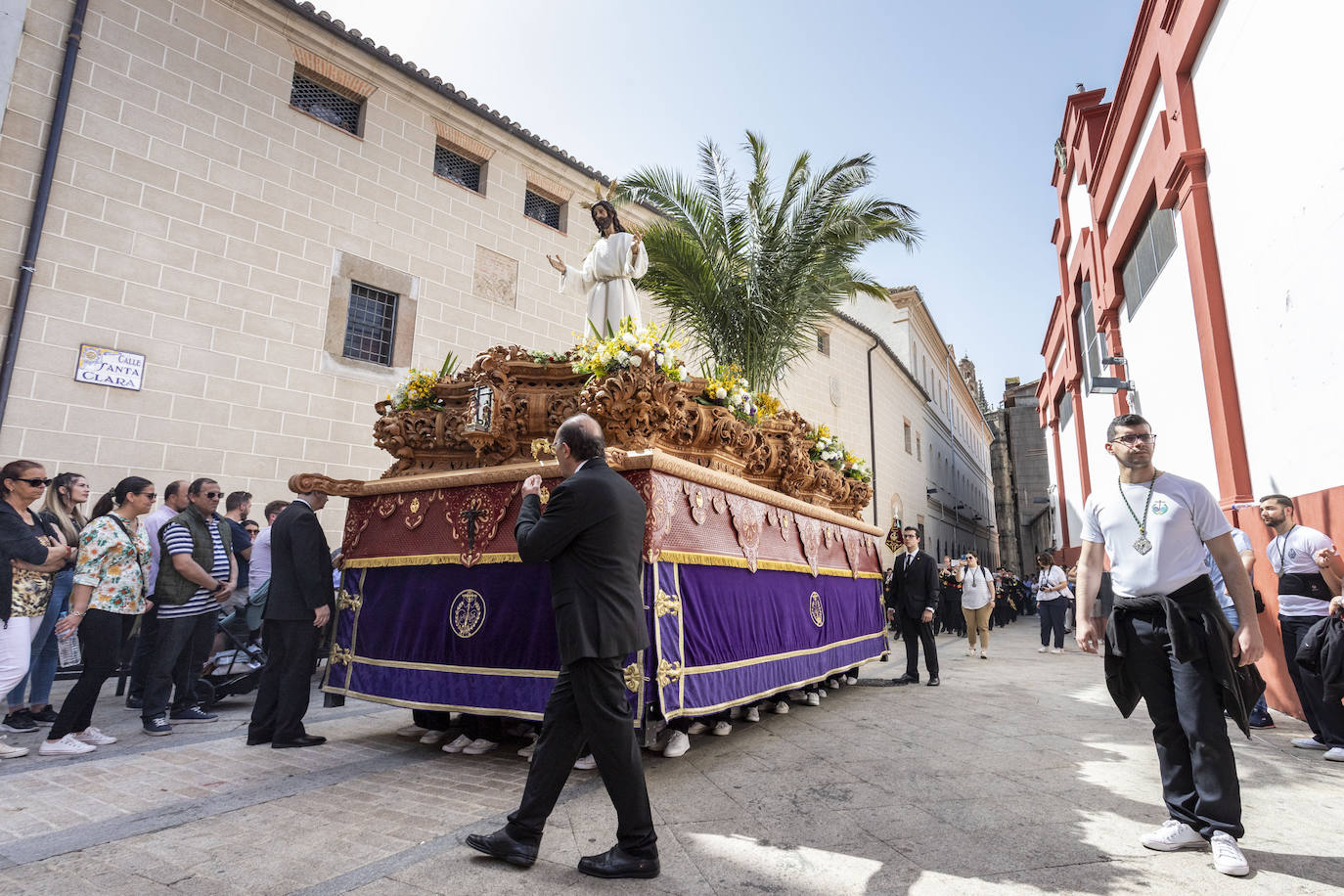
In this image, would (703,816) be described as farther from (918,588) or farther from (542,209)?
(542,209)

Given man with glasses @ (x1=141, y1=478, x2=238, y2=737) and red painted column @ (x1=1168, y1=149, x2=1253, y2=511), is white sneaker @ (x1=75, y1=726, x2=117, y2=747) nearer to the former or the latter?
man with glasses @ (x1=141, y1=478, x2=238, y2=737)

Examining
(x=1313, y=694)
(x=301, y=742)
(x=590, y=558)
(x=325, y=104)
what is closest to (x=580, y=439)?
(x=590, y=558)

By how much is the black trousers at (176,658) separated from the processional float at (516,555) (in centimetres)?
116

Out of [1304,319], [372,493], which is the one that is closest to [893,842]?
[372,493]

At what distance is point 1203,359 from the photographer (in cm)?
777

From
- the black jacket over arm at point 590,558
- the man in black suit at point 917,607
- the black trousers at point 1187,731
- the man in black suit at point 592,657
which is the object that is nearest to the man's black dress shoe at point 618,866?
the man in black suit at point 592,657

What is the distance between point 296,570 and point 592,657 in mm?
2934

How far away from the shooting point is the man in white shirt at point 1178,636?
292cm

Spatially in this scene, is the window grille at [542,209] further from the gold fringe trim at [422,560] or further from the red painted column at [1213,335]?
the red painted column at [1213,335]

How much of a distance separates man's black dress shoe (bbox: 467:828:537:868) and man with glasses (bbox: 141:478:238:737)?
145 inches

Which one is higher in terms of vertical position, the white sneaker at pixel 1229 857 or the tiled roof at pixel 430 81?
the tiled roof at pixel 430 81

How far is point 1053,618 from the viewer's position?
42.3ft

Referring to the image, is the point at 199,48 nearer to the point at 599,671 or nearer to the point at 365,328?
the point at 365,328

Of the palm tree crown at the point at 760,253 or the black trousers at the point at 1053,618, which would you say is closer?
the palm tree crown at the point at 760,253
